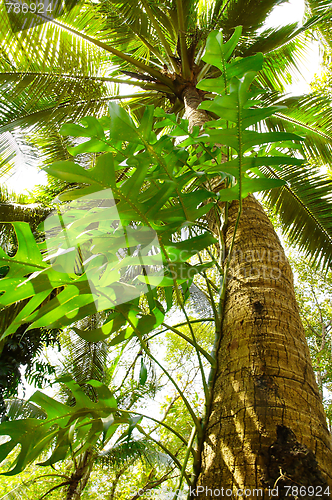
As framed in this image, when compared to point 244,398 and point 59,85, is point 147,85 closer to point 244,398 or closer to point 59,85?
point 59,85

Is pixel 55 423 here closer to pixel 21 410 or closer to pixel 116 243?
pixel 116 243

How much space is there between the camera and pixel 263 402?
63 cm

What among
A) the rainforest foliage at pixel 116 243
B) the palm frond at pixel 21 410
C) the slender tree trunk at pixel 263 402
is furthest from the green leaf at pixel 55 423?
the palm frond at pixel 21 410

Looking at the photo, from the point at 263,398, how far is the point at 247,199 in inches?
32.3

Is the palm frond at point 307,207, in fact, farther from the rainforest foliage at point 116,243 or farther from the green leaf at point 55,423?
the green leaf at point 55,423

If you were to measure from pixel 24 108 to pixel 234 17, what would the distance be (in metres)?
2.34

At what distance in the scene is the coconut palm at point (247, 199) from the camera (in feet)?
1.97

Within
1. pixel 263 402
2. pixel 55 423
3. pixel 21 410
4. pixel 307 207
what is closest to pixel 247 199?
pixel 263 402

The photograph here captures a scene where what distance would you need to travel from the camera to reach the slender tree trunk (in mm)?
539

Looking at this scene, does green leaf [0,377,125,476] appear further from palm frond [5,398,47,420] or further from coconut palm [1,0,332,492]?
palm frond [5,398,47,420]

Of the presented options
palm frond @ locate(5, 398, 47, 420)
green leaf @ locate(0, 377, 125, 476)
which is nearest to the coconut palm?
green leaf @ locate(0, 377, 125, 476)

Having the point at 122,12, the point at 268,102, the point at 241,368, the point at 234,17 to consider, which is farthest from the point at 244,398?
the point at 234,17

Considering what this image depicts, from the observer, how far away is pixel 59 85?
291 cm

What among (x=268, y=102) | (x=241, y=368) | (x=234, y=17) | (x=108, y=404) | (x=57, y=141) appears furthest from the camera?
(x=57, y=141)
